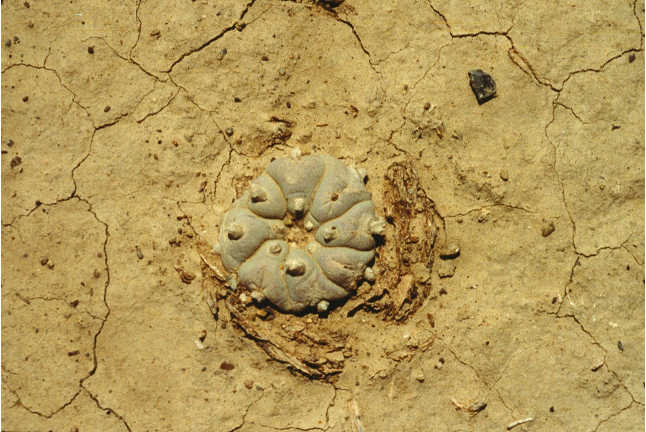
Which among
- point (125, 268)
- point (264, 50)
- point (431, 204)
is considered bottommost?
point (125, 268)

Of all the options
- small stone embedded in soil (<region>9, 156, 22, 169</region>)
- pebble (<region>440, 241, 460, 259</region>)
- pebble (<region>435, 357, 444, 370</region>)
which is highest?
small stone embedded in soil (<region>9, 156, 22, 169</region>)

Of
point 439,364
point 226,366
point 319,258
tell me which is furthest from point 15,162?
point 439,364

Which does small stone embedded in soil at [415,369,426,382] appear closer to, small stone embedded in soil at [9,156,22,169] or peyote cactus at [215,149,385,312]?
peyote cactus at [215,149,385,312]

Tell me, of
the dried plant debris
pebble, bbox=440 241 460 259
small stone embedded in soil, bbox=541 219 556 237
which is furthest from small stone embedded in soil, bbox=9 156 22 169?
small stone embedded in soil, bbox=541 219 556 237

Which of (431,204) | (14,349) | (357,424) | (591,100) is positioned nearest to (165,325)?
(14,349)

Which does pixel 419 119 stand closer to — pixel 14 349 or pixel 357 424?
pixel 357 424

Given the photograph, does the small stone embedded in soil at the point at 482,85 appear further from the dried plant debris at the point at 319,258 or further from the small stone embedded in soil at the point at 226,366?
the small stone embedded in soil at the point at 226,366

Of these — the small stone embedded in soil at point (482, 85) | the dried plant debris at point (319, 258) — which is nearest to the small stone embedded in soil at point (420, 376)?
the dried plant debris at point (319, 258)

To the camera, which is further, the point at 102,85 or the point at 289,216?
the point at 102,85
